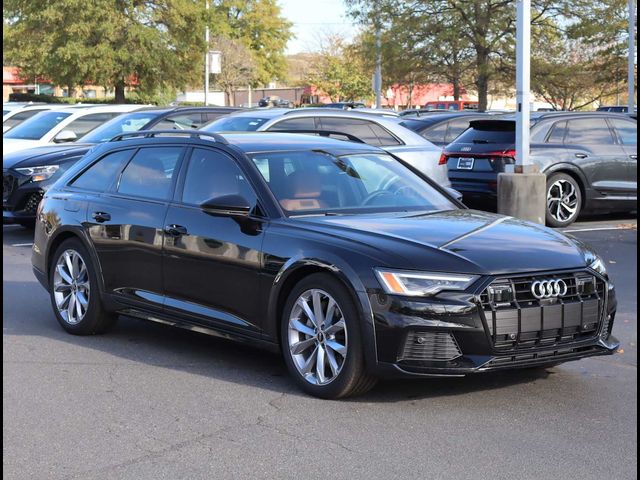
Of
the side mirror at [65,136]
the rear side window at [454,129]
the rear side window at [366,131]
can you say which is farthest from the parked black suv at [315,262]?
the rear side window at [454,129]

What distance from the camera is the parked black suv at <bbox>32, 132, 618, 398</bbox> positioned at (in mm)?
5699

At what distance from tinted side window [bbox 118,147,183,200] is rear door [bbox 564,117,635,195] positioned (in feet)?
29.8

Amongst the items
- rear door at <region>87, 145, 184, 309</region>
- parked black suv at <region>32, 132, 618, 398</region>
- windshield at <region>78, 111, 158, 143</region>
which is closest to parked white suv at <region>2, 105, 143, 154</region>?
windshield at <region>78, 111, 158, 143</region>

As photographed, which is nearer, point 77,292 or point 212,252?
point 212,252

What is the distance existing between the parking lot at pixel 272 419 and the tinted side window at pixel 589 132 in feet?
28.0

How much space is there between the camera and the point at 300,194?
269 inches

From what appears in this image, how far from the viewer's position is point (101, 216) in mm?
7773

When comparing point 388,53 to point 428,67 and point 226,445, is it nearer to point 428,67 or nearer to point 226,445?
point 428,67

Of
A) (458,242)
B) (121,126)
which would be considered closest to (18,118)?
(121,126)

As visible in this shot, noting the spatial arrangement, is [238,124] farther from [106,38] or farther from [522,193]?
[106,38]

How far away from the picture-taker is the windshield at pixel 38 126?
1798cm

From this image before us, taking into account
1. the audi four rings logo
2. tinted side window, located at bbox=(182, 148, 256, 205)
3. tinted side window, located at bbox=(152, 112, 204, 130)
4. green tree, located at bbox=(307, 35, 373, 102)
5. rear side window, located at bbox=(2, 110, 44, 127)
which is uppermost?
green tree, located at bbox=(307, 35, 373, 102)

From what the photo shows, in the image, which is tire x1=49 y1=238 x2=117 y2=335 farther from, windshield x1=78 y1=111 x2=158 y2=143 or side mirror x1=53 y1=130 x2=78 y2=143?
side mirror x1=53 y1=130 x2=78 y2=143

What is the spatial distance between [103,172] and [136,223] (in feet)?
2.97
